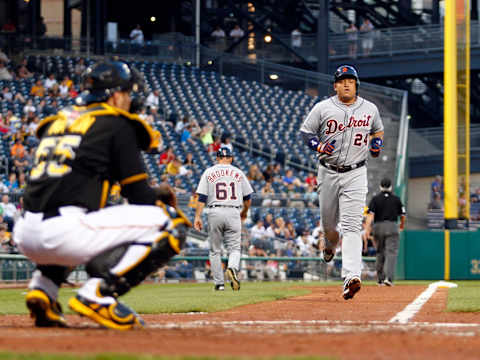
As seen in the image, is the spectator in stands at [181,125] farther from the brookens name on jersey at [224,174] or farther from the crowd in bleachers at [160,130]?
the brookens name on jersey at [224,174]

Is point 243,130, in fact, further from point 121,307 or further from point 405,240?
point 121,307

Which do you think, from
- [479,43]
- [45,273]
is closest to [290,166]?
[479,43]

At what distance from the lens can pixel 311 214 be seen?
21.7 meters

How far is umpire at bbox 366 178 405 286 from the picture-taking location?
15867 mm

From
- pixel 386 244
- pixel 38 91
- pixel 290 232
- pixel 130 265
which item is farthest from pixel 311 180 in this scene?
pixel 130 265

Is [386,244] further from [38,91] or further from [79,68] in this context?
[79,68]

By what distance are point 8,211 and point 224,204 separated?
18.7 feet

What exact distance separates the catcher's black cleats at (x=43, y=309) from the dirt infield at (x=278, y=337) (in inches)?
3.5

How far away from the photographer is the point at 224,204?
13.3 m

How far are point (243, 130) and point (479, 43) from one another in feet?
37.6

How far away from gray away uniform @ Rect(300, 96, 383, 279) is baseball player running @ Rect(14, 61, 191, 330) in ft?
12.3

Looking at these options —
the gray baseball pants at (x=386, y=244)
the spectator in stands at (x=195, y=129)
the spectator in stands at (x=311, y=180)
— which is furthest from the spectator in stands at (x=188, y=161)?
the gray baseball pants at (x=386, y=244)

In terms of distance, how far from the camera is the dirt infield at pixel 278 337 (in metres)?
4.36

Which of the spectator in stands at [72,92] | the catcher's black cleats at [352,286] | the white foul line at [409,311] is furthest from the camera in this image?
the spectator in stands at [72,92]
